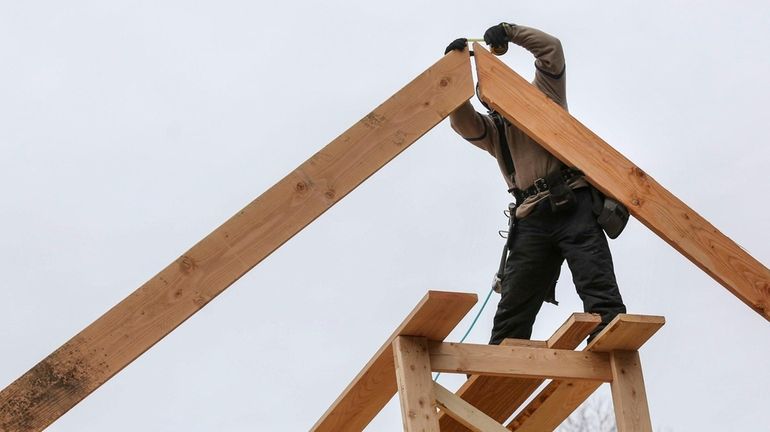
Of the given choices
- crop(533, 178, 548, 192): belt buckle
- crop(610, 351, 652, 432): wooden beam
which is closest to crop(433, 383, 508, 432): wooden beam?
crop(610, 351, 652, 432): wooden beam

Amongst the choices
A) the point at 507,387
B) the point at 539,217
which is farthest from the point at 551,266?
the point at 507,387

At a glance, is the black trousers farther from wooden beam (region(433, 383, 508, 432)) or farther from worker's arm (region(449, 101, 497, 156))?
wooden beam (region(433, 383, 508, 432))

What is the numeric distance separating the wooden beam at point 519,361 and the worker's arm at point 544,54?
4.46 ft

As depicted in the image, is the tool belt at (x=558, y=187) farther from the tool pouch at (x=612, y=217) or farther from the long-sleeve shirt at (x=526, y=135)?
the tool pouch at (x=612, y=217)

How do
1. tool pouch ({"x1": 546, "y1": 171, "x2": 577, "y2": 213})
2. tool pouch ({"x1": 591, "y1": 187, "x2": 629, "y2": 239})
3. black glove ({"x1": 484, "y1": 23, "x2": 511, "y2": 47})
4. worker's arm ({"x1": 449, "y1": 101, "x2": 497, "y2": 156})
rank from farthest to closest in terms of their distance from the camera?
worker's arm ({"x1": 449, "y1": 101, "x2": 497, "y2": 156}), tool pouch ({"x1": 546, "y1": 171, "x2": 577, "y2": 213}), black glove ({"x1": 484, "y1": 23, "x2": 511, "y2": 47}), tool pouch ({"x1": 591, "y1": 187, "x2": 629, "y2": 239})

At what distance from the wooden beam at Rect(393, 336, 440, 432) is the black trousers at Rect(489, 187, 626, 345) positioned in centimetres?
85

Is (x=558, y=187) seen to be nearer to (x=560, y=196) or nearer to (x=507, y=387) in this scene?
(x=560, y=196)

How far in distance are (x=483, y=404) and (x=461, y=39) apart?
5.66ft

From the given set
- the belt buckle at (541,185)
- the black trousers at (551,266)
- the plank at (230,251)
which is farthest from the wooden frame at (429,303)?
the belt buckle at (541,185)

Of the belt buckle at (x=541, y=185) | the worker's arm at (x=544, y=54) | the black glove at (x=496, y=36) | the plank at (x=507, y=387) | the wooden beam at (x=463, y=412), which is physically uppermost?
the worker's arm at (x=544, y=54)

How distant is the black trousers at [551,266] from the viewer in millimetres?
6152

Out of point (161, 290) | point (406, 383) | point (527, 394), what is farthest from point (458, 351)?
point (161, 290)

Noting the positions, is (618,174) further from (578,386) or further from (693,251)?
(578,386)

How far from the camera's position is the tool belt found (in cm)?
631
